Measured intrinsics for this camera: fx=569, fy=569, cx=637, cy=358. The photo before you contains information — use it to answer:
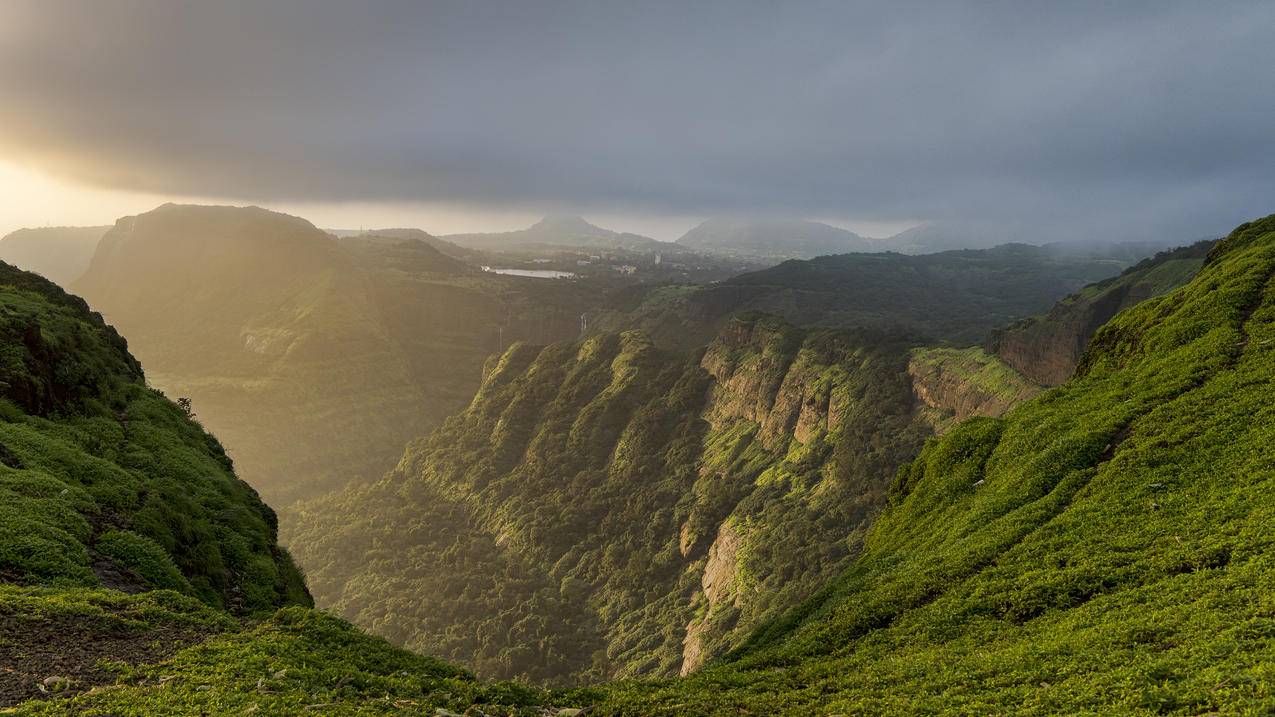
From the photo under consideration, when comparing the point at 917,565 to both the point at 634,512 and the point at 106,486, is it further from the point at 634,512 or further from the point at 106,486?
the point at 634,512

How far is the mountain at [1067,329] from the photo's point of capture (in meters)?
105

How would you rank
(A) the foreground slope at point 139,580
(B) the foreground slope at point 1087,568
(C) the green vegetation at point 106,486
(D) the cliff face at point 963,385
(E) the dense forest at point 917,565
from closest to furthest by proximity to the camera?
1. (B) the foreground slope at point 1087,568
2. (E) the dense forest at point 917,565
3. (A) the foreground slope at point 139,580
4. (C) the green vegetation at point 106,486
5. (D) the cliff face at point 963,385

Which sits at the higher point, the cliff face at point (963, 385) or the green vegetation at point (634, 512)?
the cliff face at point (963, 385)

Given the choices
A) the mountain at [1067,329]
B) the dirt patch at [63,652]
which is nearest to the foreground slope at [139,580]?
the dirt patch at [63,652]

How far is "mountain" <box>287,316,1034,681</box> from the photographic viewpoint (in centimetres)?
10281

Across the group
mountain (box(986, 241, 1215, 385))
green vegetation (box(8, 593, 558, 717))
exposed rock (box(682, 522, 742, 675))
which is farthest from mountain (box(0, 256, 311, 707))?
mountain (box(986, 241, 1215, 385))

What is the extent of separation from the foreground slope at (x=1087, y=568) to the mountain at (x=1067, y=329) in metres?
61.7

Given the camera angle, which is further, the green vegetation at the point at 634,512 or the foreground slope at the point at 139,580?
the green vegetation at the point at 634,512

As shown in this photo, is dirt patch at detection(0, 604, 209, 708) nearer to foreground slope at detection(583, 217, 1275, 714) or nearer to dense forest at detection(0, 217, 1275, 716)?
dense forest at detection(0, 217, 1275, 716)

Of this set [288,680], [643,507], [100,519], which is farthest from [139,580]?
[643,507]

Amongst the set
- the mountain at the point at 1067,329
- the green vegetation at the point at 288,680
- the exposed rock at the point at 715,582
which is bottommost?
the exposed rock at the point at 715,582

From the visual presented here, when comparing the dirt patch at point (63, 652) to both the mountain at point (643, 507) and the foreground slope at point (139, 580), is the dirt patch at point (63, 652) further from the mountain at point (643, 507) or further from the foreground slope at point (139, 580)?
the mountain at point (643, 507)

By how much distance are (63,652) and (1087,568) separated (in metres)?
39.7

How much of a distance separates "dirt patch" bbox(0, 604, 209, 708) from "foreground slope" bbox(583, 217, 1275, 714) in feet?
54.8
